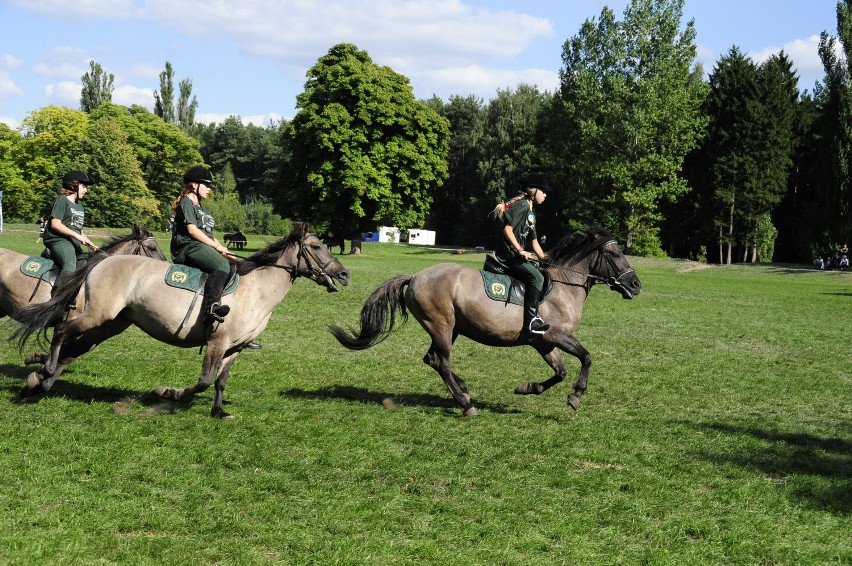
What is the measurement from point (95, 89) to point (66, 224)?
11413 cm

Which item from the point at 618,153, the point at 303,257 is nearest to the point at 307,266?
the point at 303,257

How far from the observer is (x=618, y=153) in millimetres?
73000

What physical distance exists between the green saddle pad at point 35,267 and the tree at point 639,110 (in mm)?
60715

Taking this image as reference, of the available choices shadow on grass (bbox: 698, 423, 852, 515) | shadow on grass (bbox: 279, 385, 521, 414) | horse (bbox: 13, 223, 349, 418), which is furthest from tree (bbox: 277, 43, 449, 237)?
shadow on grass (bbox: 698, 423, 852, 515)

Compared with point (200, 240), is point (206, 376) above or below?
below

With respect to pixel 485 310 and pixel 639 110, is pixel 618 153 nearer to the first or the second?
pixel 639 110

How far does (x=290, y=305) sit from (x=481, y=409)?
14.8m

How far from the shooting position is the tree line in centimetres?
6412

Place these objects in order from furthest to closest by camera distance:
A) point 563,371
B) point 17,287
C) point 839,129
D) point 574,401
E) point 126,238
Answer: point 839,129 < point 126,238 < point 17,287 < point 563,371 < point 574,401

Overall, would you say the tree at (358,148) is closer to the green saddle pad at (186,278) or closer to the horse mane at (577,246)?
the horse mane at (577,246)

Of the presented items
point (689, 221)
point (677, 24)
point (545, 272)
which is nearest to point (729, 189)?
point (689, 221)

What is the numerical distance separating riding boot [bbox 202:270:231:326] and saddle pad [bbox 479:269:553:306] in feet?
12.0

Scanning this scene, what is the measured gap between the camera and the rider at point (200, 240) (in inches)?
425

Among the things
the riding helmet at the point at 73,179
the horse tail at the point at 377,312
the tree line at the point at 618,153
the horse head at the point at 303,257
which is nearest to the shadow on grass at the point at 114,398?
the horse head at the point at 303,257
